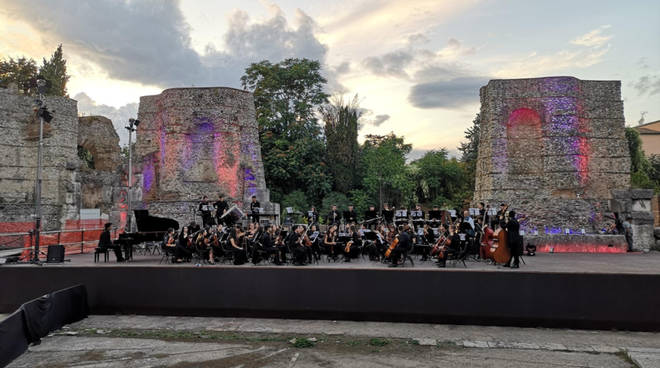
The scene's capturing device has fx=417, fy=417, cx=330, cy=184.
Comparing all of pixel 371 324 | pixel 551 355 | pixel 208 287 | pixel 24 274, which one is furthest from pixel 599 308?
pixel 24 274

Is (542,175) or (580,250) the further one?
(542,175)

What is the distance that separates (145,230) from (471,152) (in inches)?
1482

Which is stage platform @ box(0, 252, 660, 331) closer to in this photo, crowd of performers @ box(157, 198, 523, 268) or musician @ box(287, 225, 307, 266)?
crowd of performers @ box(157, 198, 523, 268)

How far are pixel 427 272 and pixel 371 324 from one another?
1536 mm

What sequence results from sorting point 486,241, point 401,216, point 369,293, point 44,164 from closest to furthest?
point 369,293, point 486,241, point 401,216, point 44,164

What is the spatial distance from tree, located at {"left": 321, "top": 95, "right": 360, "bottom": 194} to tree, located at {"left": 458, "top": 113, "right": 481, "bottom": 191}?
42.0 ft

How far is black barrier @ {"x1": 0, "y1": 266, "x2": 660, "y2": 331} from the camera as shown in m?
7.83

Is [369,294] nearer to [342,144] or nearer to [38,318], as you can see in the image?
[38,318]

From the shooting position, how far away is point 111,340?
25.0 feet

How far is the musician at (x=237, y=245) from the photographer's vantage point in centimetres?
1180

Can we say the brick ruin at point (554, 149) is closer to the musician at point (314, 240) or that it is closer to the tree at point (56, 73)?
the musician at point (314, 240)

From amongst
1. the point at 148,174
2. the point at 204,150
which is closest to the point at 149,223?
the point at 204,150

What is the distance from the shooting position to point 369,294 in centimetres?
852

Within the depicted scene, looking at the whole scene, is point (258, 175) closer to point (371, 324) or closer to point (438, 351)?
point (371, 324)
